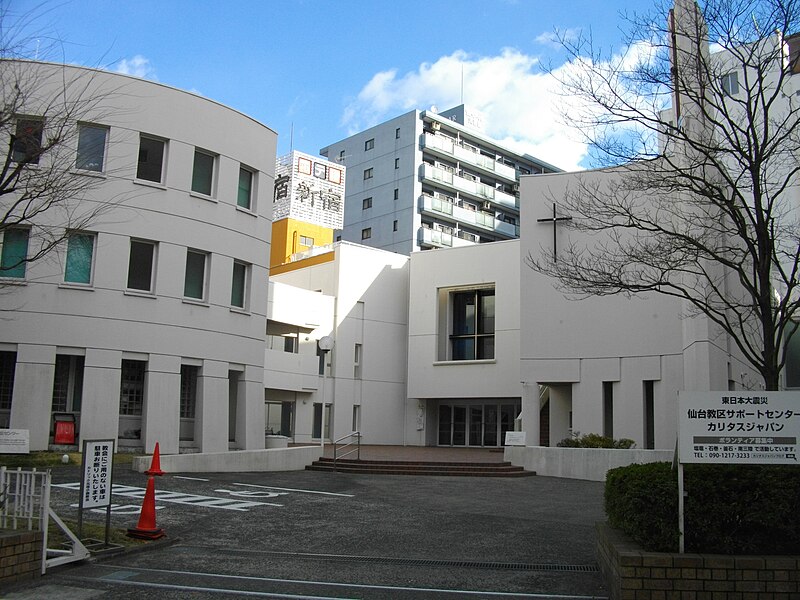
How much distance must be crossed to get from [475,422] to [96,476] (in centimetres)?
3099

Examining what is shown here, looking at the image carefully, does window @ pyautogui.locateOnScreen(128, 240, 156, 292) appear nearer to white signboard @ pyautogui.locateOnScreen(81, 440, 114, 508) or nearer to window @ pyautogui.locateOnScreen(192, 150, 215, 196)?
window @ pyautogui.locateOnScreen(192, 150, 215, 196)

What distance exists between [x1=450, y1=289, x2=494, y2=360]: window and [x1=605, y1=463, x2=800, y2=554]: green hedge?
3098cm

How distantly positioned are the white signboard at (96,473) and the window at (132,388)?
13222mm

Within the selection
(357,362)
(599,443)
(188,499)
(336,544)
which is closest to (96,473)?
(336,544)

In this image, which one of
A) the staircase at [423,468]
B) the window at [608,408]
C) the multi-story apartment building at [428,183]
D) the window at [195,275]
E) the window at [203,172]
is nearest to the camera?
the staircase at [423,468]

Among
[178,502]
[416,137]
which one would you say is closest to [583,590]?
[178,502]

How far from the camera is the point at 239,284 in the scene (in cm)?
2575

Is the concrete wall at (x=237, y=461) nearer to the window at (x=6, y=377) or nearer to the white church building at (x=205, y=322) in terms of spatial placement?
the white church building at (x=205, y=322)

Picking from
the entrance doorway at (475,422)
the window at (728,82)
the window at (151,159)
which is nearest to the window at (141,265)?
the window at (151,159)

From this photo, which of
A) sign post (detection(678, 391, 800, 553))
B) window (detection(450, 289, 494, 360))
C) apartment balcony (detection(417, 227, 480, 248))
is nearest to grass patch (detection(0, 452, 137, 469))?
sign post (detection(678, 391, 800, 553))

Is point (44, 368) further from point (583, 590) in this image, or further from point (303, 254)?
point (303, 254)

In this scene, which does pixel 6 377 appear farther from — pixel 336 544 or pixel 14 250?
pixel 336 544

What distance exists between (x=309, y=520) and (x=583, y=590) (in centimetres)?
602

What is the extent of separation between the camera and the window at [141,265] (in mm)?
22781
